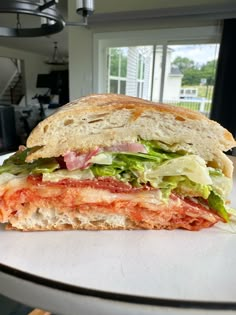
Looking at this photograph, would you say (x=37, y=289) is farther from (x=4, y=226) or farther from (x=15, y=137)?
(x=15, y=137)

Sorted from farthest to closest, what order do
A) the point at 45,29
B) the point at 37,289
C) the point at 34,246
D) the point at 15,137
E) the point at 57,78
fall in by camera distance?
the point at 57,78
the point at 15,137
the point at 45,29
the point at 34,246
the point at 37,289

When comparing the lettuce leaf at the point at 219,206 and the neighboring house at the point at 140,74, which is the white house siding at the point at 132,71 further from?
the lettuce leaf at the point at 219,206

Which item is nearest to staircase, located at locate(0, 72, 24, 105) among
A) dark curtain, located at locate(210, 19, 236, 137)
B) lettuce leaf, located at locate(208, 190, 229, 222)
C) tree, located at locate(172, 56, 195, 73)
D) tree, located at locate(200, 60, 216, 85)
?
tree, located at locate(172, 56, 195, 73)

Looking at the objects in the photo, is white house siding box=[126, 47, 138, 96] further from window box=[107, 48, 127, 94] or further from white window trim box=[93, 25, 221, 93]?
white window trim box=[93, 25, 221, 93]

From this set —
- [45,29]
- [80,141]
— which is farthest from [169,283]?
[45,29]

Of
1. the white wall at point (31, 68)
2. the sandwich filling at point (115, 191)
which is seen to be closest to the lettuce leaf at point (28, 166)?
the sandwich filling at point (115, 191)

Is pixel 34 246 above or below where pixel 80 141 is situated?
below

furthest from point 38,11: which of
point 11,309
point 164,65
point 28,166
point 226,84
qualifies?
point 164,65
